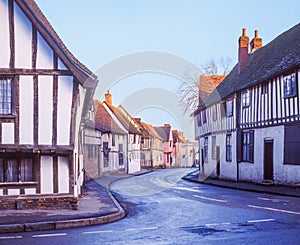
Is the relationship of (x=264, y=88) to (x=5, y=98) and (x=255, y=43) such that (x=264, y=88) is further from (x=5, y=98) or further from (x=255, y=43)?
(x=5, y=98)

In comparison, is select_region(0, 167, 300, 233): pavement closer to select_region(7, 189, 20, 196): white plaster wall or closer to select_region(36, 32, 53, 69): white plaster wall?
select_region(7, 189, 20, 196): white plaster wall

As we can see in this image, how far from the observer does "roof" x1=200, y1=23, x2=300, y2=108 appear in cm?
2045

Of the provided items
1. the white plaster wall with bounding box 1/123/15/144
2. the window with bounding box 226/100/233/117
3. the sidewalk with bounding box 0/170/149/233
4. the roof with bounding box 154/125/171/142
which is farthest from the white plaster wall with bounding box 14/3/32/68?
the roof with bounding box 154/125/171/142

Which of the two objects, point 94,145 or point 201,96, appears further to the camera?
point 201,96

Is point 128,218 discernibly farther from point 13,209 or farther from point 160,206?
point 13,209

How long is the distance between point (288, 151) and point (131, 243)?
13890mm

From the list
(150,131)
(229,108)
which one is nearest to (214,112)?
(229,108)

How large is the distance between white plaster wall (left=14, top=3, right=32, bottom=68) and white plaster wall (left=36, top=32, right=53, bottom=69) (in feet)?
0.83

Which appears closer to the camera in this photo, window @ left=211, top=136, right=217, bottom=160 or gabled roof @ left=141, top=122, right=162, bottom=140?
window @ left=211, top=136, right=217, bottom=160

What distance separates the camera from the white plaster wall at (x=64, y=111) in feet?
42.2

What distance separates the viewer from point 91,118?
2916 cm

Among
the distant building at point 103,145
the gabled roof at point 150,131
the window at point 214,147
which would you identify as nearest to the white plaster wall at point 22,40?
the distant building at point 103,145

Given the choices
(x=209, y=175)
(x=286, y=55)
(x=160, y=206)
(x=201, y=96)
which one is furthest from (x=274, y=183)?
(x=201, y=96)

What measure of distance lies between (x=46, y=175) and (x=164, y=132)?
74.5m
